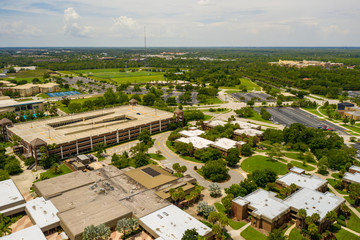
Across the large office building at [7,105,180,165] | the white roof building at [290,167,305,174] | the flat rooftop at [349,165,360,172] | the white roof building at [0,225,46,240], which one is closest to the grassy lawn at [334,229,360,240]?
the white roof building at [290,167,305,174]

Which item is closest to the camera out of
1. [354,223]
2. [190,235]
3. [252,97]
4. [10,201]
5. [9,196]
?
[190,235]

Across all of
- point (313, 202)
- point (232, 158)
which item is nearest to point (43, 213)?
point (232, 158)

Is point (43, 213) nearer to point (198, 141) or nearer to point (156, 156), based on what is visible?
point (156, 156)

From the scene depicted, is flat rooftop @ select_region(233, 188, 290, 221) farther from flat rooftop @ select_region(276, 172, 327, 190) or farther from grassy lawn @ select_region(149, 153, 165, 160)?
grassy lawn @ select_region(149, 153, 165, 160)

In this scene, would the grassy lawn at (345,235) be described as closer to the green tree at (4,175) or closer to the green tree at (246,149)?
the green tree at (246,149)

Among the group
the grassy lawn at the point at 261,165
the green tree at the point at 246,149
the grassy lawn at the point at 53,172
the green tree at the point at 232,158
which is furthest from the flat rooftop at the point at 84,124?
the grassy lawn at the point at 261,165

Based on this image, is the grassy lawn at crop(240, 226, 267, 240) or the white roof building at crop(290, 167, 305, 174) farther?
the white roof building at crop(290, 167, 305, 174)

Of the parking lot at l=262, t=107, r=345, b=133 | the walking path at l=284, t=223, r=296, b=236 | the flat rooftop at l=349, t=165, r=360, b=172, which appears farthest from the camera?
the parking lot at l=262, t=107, r=345, b=133
